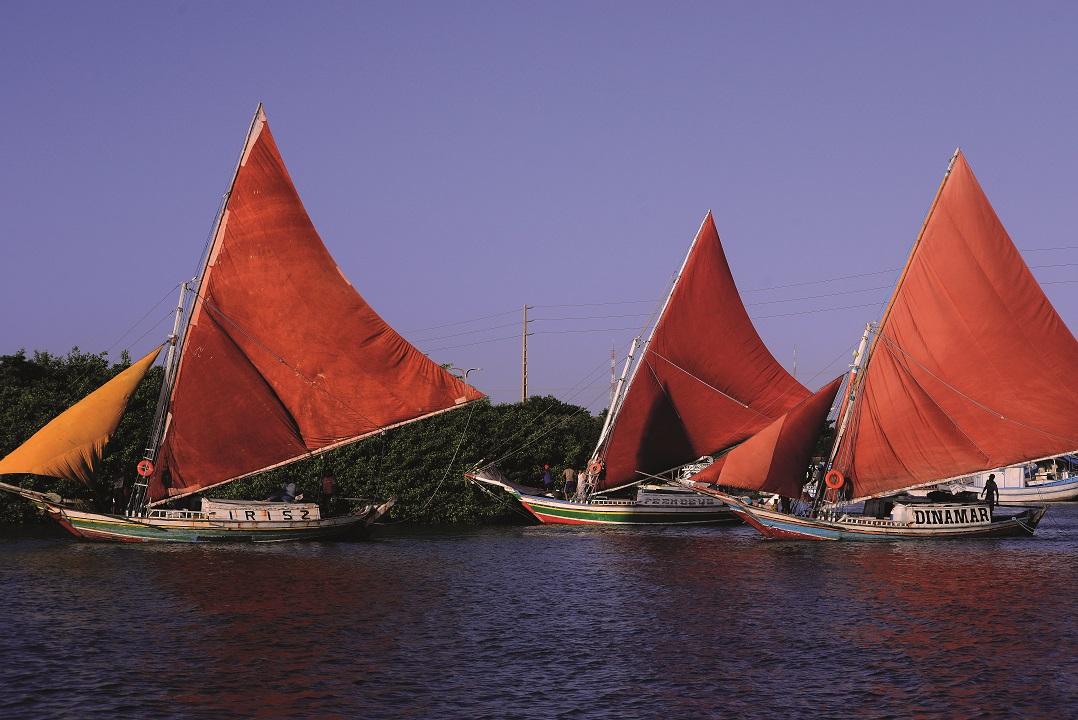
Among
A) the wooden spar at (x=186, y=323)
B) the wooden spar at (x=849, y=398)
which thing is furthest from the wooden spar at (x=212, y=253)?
the wooden spar at (x=849, y=398)

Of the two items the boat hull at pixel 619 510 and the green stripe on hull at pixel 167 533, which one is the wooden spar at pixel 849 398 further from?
the green stripe on hull at pixel 167 533

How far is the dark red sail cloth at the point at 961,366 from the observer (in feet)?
181

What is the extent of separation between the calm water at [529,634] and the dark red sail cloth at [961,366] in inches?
245

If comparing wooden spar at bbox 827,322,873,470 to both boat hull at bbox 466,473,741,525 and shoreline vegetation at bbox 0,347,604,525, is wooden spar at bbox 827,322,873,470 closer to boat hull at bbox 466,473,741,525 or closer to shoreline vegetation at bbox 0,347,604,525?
boat hull at bbox 466,473,741,525

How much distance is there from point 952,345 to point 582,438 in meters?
33.6

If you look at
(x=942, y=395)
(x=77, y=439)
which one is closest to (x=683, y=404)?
(x=942, y=395)

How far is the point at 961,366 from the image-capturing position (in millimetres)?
56188

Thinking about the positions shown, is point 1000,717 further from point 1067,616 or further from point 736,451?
point 736,451

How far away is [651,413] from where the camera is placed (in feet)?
215

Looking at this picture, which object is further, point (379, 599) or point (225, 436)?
point (225, 436)

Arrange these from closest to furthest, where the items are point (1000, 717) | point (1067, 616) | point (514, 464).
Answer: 1. point (1000, 717)
2. point (1067, 616)
3. point (514, 464)

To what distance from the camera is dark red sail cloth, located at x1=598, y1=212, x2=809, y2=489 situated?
65500mm

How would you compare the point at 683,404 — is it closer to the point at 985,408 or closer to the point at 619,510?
the point at 619,510

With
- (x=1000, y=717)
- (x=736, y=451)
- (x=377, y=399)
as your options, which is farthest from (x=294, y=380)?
(x=1000, y=717)
